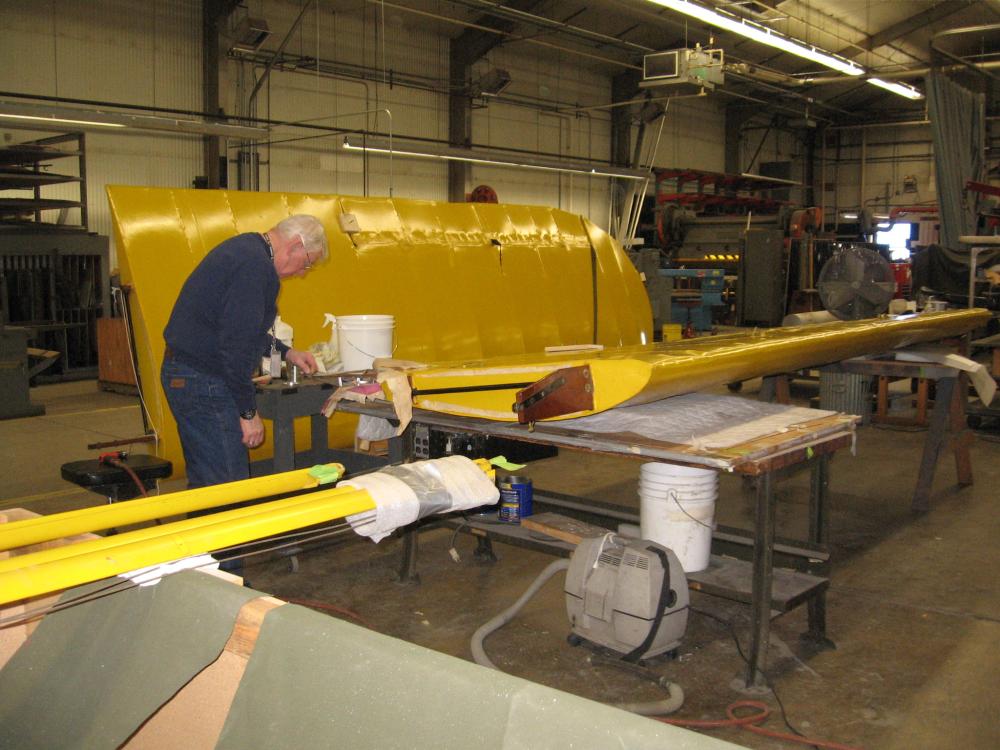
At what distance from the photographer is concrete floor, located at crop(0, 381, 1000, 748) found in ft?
9.37

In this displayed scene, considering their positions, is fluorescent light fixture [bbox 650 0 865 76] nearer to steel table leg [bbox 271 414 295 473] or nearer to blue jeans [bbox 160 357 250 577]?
steel table leg [bbox 271 414 295 473]

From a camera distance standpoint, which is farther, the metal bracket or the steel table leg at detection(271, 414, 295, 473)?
the steel table leg at detection(271, 414, 295, 473)

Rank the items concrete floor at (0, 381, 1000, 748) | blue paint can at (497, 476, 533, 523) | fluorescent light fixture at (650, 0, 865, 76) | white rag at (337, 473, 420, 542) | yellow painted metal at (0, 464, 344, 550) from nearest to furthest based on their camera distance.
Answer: yellow painted metal at (0, 464, 344, 550) < white rag at (337, 473, 420, 542) < concrete floor at (0, 381, 1000, 748) < blue paint can at (497, 476, 533, 523) < fluorescent light fixture at (650, 0, 865, 76)

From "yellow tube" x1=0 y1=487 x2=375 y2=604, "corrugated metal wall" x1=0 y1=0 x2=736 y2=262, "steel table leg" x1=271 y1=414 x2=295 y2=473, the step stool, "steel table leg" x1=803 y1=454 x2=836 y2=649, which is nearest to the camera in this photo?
"yellow tube" x1=0 y1=487 x2=375 y2=604

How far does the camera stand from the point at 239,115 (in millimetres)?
11766

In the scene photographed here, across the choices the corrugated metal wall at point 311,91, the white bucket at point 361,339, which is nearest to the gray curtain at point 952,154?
the corrugated metal wall at point 311,91

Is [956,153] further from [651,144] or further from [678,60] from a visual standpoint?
[651,144]

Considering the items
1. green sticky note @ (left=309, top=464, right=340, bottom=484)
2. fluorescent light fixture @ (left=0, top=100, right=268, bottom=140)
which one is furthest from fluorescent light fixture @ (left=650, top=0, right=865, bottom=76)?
green sticky note @ (left=309, top=464, right=340, bottom=484)

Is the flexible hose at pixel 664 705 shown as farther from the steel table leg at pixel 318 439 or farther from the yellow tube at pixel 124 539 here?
the steel table leg at pixel 318 439

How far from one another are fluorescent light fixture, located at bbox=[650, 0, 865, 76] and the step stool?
21.2ft

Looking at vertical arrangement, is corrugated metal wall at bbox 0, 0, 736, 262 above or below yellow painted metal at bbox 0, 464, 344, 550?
above

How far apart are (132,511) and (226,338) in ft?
5.58

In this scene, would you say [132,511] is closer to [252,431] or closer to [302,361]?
[252,431]

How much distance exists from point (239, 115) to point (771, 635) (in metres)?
10.5
